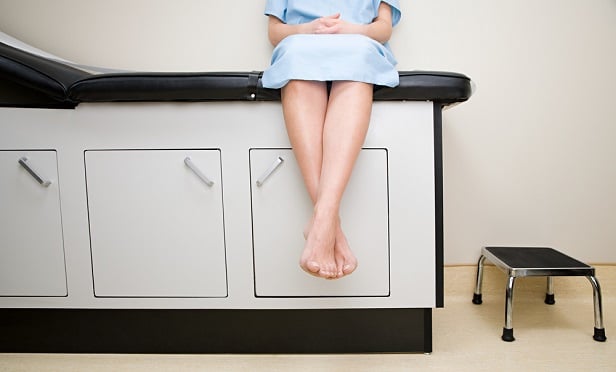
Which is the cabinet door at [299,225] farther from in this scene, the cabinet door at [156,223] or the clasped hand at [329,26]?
the clasped hand at [329,26]

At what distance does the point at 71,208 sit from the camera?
990 millimetres

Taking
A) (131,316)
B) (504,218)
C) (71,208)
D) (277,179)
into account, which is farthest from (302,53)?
(504,218)

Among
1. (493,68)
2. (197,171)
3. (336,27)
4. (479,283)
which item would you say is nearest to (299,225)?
(197,171)

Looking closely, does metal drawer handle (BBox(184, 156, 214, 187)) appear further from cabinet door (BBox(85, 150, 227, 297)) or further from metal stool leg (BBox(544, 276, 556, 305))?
metal stool leg (BBox(544, 276, 556, 305))

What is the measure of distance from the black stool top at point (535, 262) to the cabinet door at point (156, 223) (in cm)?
77

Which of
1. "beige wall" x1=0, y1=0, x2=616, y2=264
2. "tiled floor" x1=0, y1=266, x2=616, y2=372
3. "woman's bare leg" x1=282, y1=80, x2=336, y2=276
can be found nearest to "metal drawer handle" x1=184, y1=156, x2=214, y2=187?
"woman's bare leg" x1=282, y1=80, x2=336, y2=276

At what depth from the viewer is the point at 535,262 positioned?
1135 millimetres

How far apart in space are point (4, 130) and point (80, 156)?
7.5 inches

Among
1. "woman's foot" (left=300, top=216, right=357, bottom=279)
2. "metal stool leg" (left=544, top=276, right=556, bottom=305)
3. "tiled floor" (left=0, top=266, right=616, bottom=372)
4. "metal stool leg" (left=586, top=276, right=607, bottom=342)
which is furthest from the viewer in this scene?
"metal stool leg" (left=544, top=276, right=556, bottom=305)

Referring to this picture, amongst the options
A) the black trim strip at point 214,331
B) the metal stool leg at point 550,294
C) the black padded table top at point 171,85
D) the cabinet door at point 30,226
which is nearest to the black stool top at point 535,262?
the metal stool leg at point 550,294

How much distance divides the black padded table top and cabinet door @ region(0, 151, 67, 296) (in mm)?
169

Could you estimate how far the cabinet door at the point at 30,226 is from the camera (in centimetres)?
98

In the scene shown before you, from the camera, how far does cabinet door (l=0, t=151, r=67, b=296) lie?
0.98 m

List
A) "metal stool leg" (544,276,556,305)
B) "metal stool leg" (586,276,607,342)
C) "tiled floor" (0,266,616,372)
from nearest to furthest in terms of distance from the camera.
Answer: "tiled floor" (0,266,616,372), "metal stool leg" (586,276,607,342), "metal stool leg" (544,276,556,305)
